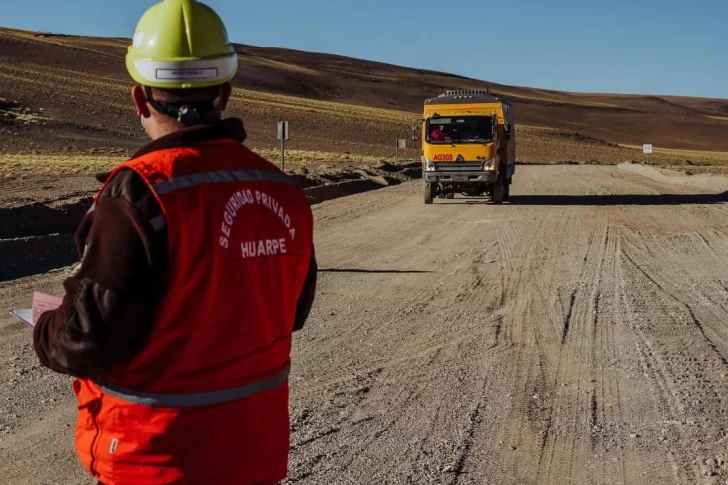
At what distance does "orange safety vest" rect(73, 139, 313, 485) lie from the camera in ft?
7.17

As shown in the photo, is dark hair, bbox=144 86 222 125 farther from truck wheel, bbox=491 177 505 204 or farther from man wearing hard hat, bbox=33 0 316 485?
truck wheel, bbox=491 177 505 204

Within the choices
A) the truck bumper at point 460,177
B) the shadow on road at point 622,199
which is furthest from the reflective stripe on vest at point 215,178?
the shadow on road at point 622,199

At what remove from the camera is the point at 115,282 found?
6.92 feet

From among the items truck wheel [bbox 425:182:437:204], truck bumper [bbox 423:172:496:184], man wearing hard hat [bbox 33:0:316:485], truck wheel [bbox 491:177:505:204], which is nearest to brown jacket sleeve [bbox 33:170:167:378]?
man wearing hard hat [bbox 33:0:316:485]

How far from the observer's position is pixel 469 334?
899 cm

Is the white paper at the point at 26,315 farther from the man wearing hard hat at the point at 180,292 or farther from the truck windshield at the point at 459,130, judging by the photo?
the truck windshield at the point at 459,130

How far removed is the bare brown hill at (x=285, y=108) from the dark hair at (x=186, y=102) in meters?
50.9

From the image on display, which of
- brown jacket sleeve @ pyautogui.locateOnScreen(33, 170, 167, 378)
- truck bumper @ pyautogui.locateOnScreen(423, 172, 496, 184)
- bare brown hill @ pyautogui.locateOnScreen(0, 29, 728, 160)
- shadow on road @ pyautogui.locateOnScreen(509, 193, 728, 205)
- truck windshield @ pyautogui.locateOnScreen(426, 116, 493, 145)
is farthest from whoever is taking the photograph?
bare brown hill @ pyautogui.locateOnScreen(0, 29, 728, 160)

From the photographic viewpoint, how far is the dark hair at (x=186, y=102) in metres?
2.33

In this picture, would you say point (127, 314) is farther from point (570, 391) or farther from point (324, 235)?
point (324, 235)

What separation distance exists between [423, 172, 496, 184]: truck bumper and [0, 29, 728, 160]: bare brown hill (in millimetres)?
31217

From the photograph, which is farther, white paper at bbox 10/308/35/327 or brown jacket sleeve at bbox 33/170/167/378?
white paper at bbox 10/308/35/327

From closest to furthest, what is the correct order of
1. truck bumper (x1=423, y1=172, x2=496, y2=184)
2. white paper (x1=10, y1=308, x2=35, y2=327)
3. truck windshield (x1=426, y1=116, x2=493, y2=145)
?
white paper (x1=10, y1=308, x2=35, y2=327) → truck bumper (x1=423, y1=172, x2=496, y2=184) → truck windshield (x1=426, y1=116, x2=493, y2=145)

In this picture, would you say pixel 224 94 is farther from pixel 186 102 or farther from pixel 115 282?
pixel 115 282
